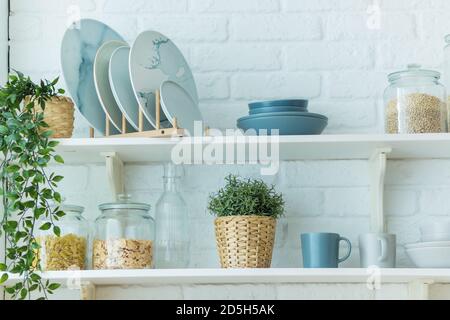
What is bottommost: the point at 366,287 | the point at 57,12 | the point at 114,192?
the point at 366,287

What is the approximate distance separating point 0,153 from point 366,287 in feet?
2.97

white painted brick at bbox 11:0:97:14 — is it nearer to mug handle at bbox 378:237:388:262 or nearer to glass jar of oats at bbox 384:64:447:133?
glass jar of oats at bbox 384:64:447:133

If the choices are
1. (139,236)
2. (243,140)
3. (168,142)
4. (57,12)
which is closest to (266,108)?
(243,140)

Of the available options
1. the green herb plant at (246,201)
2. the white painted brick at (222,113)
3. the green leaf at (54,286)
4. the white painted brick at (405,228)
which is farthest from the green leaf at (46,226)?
the white painted brick at (405,228)

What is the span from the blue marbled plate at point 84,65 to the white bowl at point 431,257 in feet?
2.44

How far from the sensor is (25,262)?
1.98 meters

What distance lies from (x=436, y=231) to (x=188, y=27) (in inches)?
30.6

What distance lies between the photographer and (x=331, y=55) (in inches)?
89.4

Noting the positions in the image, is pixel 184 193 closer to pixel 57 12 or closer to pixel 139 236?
pixel 139 236

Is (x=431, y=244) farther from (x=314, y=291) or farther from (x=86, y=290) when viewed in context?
(x=86, y=290)

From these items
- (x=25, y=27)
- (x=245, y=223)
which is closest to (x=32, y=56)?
(x=25, y=27)

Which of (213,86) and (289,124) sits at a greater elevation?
(213,86)

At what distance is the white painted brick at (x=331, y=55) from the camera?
2.27 metres

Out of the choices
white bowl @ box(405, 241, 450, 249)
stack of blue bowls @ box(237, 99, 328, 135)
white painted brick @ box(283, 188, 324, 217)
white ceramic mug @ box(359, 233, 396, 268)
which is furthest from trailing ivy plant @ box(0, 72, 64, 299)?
white bowl @ box(405, 241, 450, 249)
